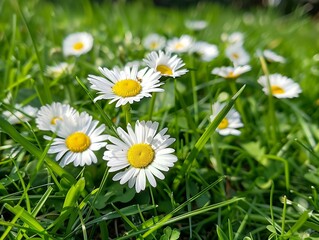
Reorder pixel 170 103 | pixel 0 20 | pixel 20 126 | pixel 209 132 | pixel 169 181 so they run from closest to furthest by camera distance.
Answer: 1. pixel 209 132
2. pixel 169 181
3. pixel 20 126
4. pixel 170 103
5. pixel 0 20

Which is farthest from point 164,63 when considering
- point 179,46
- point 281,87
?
point 179,46

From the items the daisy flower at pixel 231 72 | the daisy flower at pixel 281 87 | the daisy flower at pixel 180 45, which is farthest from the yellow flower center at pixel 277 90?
the daisy flower at pixel 180 45

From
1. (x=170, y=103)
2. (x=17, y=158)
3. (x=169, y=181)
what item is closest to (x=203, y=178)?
(x=169, y=181)

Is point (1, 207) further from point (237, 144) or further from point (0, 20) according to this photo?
point (0, 20)

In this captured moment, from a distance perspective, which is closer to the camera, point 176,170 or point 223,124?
point 176,170

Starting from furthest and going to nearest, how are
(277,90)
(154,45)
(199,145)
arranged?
(154,45) → (277,90) → (199,145)

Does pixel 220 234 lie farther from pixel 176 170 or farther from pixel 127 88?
pixel 127 88

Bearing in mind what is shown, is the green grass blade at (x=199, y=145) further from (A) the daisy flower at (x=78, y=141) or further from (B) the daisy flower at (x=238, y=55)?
(B) the daisy flower at (x=238, y=55)
